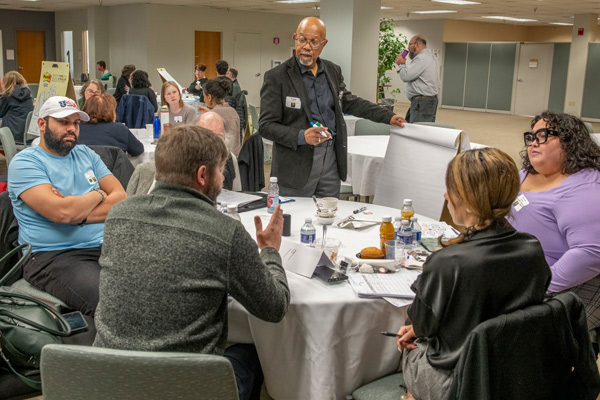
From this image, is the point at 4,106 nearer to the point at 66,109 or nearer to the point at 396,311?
the point at 66,109

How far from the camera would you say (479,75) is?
19.9 meters

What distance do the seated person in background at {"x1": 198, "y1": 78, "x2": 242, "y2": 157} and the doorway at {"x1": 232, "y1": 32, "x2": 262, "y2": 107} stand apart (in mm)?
12213

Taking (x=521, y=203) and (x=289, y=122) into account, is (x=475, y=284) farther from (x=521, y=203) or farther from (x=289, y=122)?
(x=289, y=122)

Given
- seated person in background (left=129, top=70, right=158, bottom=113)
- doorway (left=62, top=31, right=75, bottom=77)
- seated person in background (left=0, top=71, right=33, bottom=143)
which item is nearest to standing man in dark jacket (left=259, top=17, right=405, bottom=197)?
seated person in background (left=0, top=71, right=33, bottom=143)

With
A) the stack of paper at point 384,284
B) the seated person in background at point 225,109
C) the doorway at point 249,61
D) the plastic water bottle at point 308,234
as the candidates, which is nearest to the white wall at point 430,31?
the doorway at point 249,61

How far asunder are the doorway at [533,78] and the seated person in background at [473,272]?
18.1 metres

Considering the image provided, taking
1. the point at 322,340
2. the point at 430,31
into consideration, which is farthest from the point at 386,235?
the point at 430,31

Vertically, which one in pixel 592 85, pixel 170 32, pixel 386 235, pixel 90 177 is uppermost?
pixel 170 32

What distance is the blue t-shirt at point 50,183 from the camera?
2.72m

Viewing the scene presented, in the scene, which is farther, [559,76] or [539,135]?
[559,76]

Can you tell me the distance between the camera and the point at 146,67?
55.7ft

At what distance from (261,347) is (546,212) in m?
1.30

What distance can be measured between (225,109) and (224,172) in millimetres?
2488

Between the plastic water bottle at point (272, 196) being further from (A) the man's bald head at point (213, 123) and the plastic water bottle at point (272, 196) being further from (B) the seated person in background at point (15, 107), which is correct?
(B) the seated person in background at point (15, 107)
